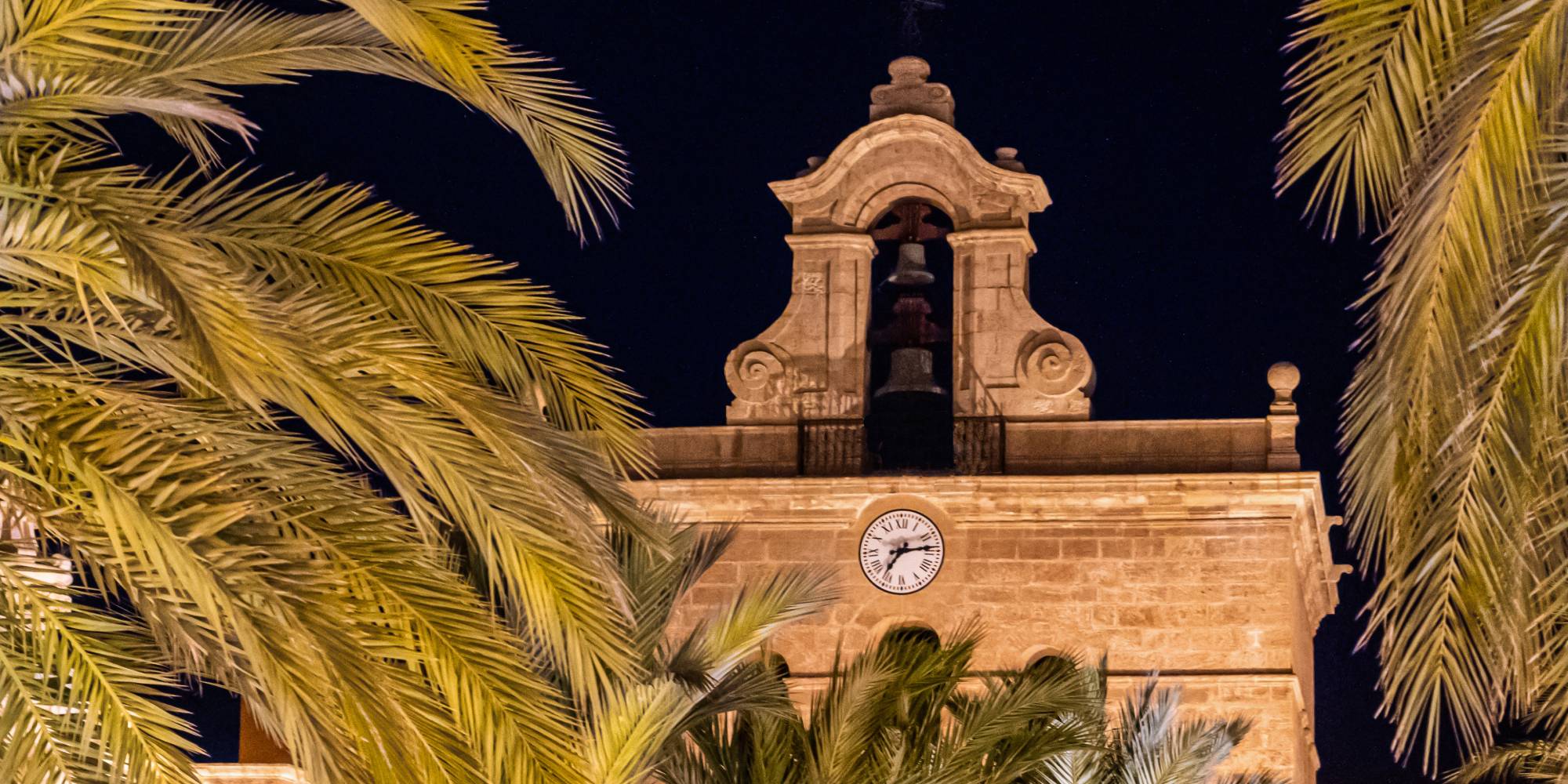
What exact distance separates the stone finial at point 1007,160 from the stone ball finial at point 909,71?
0.95 metres

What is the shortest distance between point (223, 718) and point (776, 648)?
18069 millimetres

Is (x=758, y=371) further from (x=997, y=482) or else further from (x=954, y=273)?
(x=997, y=482)

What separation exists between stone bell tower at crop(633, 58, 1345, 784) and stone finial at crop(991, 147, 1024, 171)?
34mm

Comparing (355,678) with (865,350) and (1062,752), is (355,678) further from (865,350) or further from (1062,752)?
(865,350)

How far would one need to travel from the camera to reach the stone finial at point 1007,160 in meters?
23.3

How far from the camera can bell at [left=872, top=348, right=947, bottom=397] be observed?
75.8 feet

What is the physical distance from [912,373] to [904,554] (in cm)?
155

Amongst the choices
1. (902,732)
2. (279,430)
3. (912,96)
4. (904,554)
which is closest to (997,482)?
(904,554)

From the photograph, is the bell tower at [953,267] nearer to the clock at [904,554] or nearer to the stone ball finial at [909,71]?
the stone ball finial at [909,71]

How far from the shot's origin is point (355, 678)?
273 inches

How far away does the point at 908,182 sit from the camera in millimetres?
23281

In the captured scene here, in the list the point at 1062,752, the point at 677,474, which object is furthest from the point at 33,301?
the point at 677,474

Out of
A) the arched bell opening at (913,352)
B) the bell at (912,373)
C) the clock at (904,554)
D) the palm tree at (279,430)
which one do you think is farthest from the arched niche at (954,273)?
the palm tree at (279,430)

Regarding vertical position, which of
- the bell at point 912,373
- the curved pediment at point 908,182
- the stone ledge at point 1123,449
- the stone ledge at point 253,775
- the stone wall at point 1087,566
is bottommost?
the stone ledge at point 253,775
